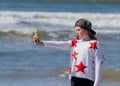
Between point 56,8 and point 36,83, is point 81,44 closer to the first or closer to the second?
point 36,83

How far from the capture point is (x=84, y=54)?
20.0 ft

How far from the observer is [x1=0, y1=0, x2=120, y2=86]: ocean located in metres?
11.6

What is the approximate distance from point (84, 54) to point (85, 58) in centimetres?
4

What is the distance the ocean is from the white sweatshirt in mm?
4680

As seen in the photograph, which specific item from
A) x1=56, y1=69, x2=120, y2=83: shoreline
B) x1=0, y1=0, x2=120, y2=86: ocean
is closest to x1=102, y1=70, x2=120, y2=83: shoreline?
x1=56, y1=69, x2=120, y2=83: shoreline

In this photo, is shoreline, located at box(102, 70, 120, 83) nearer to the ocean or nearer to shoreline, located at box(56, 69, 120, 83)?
shoreline, located at box(56, 69, 120, 83)

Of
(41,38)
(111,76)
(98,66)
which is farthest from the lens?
(41,38)

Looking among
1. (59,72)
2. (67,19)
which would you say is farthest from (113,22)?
(59,72)

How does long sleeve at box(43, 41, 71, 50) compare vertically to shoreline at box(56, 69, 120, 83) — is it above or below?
above

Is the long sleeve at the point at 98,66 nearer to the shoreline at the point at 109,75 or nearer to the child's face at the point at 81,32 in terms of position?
the child's face at the point at 81,32

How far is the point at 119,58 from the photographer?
13.0 meters

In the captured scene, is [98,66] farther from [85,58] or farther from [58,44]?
[58,44]

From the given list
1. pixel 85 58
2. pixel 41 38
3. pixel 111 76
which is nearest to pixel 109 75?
pixel 111 76

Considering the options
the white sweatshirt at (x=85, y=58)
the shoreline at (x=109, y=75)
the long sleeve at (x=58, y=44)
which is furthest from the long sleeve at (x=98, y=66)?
the shoreline at (x=109, y=75)
